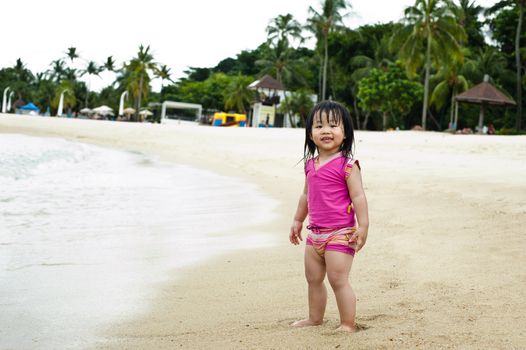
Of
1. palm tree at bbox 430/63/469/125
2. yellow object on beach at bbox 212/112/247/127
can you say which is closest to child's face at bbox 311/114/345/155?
palm tree at bbox 430/63/469/125

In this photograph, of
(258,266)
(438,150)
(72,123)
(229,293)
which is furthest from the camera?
(72,123)

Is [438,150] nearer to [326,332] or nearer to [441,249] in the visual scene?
[441,249]

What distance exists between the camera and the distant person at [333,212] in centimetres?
284

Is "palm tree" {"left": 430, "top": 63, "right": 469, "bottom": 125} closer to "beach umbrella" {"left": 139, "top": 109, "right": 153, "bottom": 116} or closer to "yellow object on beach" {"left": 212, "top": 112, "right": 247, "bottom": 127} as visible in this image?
"yellow object on beach" {"left": 212, "top": 112, "right": 247, "bottom": 127}

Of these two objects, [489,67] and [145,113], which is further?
[145,113]

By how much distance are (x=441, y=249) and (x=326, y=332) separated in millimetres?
1981

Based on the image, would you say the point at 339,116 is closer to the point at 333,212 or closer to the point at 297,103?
the point at 333,212

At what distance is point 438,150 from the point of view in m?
15.0

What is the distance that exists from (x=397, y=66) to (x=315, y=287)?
38.0 metres

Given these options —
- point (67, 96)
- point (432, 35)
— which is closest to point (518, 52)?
point (432, 35)

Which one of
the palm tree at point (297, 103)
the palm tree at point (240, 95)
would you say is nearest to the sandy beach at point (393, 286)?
the palm tree at point (297, 103)

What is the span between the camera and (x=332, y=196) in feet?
9.57

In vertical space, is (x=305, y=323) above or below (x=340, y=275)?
below

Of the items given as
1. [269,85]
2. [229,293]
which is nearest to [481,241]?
[229,293]
